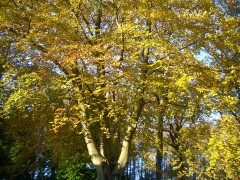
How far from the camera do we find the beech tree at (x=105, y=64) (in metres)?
8.12

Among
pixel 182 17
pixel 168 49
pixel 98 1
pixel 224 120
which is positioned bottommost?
pixel 224 120

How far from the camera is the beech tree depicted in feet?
26.6

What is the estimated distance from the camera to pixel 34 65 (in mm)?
9773

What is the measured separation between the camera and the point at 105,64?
846cm

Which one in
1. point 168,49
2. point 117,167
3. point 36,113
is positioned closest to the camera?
point 168,49

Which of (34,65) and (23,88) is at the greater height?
(34,65)

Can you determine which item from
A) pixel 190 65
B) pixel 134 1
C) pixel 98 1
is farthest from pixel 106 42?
pixel 190 65

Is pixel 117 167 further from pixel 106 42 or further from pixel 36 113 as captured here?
pixel 106 42

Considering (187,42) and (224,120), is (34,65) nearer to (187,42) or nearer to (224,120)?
(187,42)

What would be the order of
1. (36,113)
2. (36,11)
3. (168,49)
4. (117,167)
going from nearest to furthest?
1. (168,49)
2. (36,11)
3. (117,167)
4. (36,113)

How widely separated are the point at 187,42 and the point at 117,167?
4721 millimetres

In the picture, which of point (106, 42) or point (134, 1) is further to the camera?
point (134, 1)

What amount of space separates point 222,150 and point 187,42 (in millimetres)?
3716

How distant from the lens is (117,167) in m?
9.45
